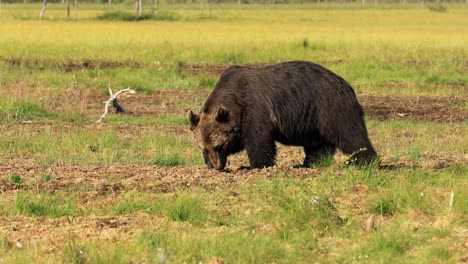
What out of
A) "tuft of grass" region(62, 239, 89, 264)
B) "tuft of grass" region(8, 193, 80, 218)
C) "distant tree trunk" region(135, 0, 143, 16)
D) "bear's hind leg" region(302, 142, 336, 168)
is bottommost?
"distant tree trunk" region(135, 0, 143, 16)

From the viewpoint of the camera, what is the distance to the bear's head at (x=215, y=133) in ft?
34.0

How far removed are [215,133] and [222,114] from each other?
254mm

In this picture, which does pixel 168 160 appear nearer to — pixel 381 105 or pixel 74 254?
pixel 74 254

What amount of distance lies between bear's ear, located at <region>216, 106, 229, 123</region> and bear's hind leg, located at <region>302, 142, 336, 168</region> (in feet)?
4.11

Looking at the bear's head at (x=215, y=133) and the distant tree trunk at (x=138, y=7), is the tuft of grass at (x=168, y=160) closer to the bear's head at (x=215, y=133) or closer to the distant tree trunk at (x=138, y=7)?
the bear's head at (x=215, y=133)

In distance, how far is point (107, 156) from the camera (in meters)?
12.3

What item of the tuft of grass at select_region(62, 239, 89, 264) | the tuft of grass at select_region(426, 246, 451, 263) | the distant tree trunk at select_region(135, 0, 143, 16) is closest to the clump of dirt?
the tuft of grass at select_region(426, 246, 451, 263)

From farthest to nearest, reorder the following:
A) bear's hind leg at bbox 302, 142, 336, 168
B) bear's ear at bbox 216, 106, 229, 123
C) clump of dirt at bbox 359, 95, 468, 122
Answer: clump of dirt at bbox 359, 95, 468, 122 < bear's hind leg at bbox 302, 142, 336, 168 < bear's ear at bbox 216, 106, 229, 123

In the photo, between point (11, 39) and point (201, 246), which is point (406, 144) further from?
point (11, 39)

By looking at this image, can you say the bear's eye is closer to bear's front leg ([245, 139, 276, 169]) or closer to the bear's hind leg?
bear's front leg ([245, 139, 276, 169])

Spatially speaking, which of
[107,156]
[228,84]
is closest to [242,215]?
[228,84]

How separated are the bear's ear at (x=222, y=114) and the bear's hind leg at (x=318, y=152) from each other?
1.25 meters

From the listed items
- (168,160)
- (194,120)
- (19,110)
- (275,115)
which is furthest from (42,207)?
Answer: (19,110)

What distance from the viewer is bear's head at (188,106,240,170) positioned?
34.0 ft
